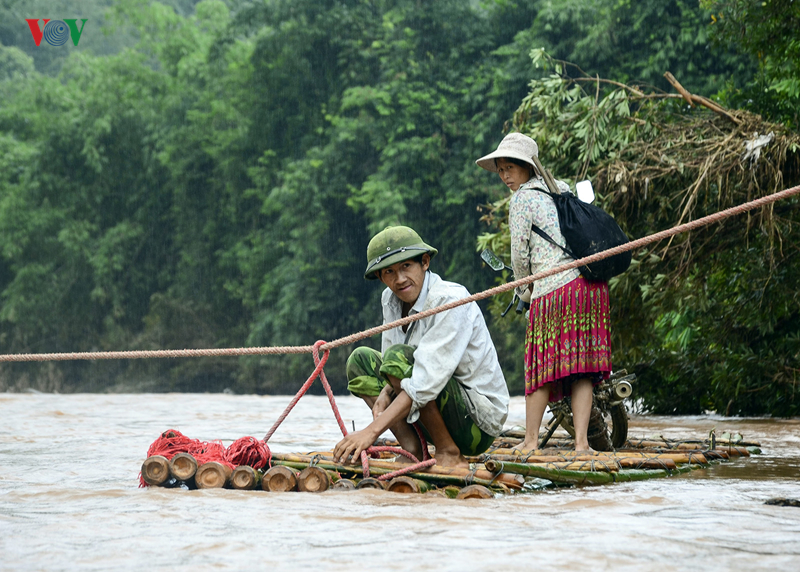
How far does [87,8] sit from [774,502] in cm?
4487

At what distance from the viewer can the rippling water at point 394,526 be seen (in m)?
2.41

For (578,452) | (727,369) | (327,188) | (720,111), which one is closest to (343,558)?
(578,452)

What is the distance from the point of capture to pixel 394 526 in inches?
113

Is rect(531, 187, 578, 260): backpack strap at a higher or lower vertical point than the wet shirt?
higher

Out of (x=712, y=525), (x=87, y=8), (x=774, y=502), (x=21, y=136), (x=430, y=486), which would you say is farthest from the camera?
(x=87, y=8)

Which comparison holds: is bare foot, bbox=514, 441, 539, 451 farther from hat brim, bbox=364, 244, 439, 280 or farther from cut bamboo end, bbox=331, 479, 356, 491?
hat brim, bbox=364, 244, 439, 280

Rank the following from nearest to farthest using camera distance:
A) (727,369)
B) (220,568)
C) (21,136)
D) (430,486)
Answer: (220,568), (430,486), (727,369), (21,136)

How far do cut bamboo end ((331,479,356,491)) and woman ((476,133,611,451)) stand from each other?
3.83 ft

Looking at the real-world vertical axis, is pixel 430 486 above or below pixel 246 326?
below

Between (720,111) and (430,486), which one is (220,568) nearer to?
(430,486)

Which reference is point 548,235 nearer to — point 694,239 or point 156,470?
point 156,470

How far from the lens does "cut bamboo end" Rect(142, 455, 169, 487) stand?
12.1 ft

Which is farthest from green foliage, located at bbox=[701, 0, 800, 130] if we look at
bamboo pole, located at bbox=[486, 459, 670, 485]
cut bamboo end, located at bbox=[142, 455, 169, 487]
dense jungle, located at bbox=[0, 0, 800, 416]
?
cut bamboo end, located at bbox=[142, 455, 169, 487]

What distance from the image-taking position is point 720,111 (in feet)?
24.9
